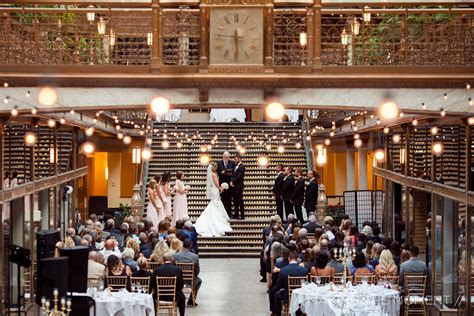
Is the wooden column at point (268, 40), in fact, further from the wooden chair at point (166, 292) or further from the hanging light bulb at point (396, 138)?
the hanging light bulb at point (396, 138)

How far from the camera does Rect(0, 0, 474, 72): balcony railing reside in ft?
53.1

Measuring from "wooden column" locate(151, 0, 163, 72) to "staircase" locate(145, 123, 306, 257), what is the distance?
15.0 metres

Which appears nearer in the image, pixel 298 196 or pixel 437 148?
pixel 437 148

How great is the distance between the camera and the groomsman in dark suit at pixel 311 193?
30.8 m

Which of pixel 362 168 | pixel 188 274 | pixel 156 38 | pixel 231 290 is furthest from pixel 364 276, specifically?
pixel 362 168

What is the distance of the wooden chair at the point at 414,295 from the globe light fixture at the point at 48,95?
738cm

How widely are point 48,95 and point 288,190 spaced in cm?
1577

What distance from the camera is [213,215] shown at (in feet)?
103

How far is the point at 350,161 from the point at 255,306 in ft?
58.4

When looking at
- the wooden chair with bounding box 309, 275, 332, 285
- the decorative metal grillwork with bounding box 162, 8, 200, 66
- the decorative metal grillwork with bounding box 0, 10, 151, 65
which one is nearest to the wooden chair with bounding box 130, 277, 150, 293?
the wooden chair with bounding box 309, 275, 332, 285

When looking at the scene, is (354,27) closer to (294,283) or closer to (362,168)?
(294,283)

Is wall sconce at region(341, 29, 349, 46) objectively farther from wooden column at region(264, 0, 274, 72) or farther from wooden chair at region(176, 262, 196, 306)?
wooden chair at region(176, 262, 196, 306)

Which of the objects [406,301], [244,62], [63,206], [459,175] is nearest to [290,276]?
[406,301]

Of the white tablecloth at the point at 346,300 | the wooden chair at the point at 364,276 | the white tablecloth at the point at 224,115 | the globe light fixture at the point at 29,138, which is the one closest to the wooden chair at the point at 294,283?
the white tablecloth at the point at 346,300
